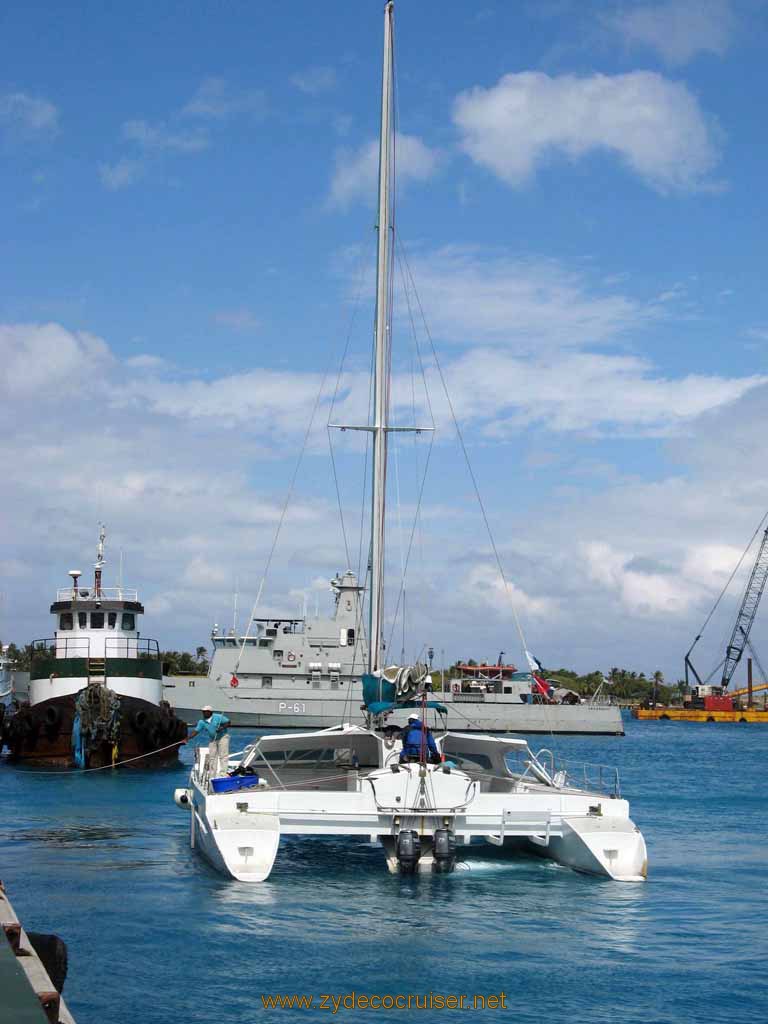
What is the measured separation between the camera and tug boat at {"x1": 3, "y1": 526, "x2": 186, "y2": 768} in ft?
124

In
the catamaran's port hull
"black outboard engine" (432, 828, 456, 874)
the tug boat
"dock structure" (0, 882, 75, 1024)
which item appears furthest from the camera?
the tug boat

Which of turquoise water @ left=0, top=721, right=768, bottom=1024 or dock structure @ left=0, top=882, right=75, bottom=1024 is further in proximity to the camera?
turquoise water @ left=0, top=721, right=768, bottom=1024

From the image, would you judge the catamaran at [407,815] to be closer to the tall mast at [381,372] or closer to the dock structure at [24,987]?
the tall mast at [381,372]

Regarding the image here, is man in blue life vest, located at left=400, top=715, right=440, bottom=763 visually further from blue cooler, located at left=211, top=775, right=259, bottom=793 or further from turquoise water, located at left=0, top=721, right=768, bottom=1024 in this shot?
blue cooler, located at left=211, top=775, right=259, bottom=793

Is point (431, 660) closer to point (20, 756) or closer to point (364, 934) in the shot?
point (364, 934)

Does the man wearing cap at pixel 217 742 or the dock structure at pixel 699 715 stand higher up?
the man wearing cap at pixel 217 742

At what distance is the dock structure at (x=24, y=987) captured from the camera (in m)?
5.95

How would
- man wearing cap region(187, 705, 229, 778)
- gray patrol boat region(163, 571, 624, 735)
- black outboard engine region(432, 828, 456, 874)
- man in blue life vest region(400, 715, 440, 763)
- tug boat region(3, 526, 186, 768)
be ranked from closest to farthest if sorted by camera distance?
black outboard engine region(432, 828, 456, 874) < man in blue life vest region(400, 715, 440, 763) < man wearing cap region(187, 705, 229, 778) < tug boat region(3, 526, 186, 768) < gray patrol boat region(163, 571, 624, 735)

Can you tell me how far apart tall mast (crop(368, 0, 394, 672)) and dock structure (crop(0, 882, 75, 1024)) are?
13.2m

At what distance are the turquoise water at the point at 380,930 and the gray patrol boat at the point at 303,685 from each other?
46.6 m

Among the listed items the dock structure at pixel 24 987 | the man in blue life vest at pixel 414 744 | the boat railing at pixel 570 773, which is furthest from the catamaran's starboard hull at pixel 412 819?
the dock structure at pixel 24 987

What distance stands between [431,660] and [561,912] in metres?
5.95

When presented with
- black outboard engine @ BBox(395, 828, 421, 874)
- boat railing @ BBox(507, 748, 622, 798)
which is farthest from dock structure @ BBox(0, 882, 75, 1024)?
boat railing @ BBox(507, 748, 622, 798)

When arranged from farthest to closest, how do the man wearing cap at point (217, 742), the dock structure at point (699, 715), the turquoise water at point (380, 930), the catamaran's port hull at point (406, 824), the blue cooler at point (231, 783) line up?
the dock structure at point (699, 715), the man wearing cap at point (217, 742), the blue cooler at point (231, 783), the catamaran's port hull at point (406, 824), the turquoise water at point (380, 930)
